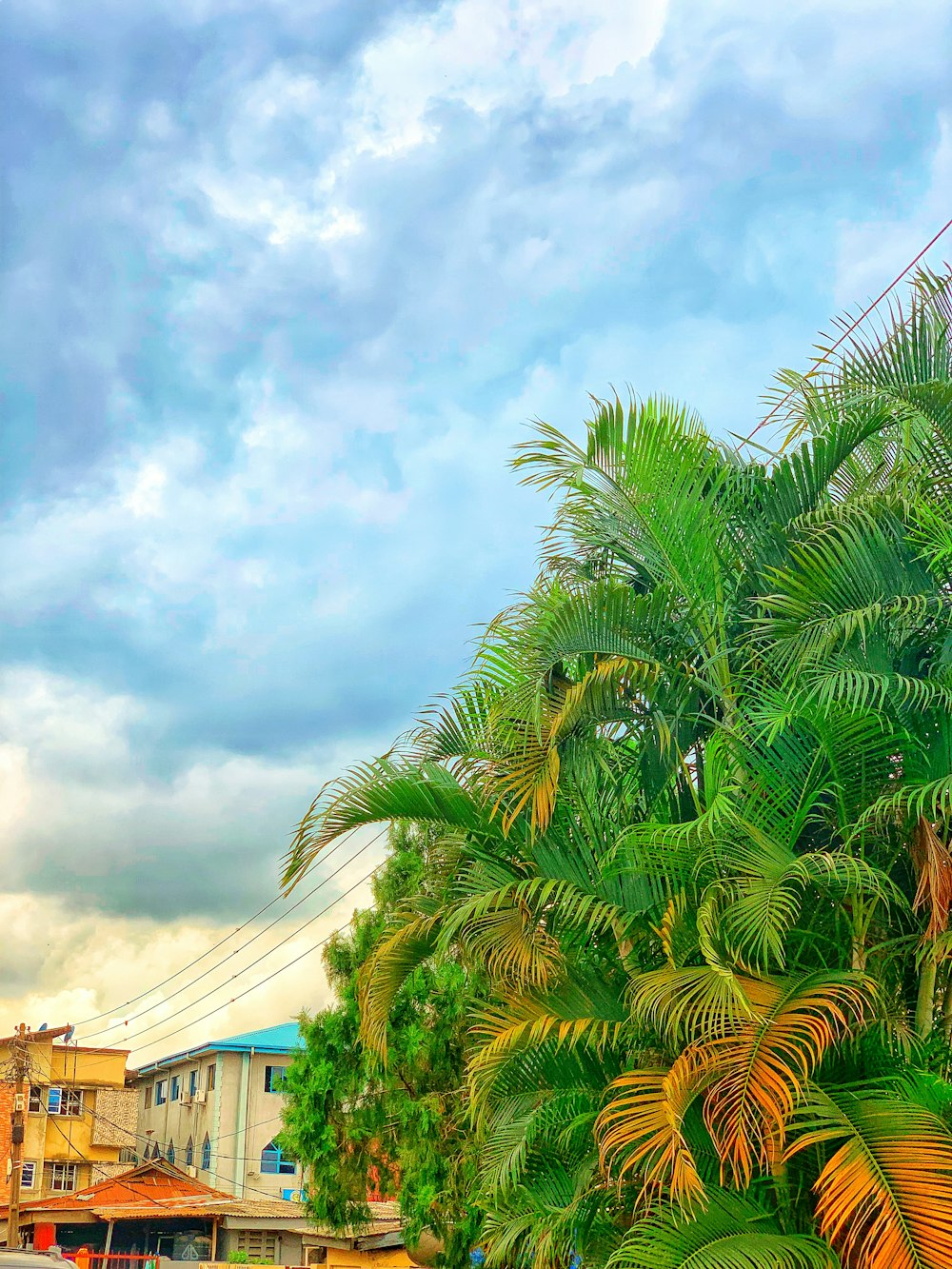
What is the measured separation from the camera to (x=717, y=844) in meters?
7.28

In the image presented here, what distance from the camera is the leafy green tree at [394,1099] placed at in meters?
15.9

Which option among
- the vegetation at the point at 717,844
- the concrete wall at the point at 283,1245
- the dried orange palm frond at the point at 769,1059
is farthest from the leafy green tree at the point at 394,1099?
the concrete wall at the point at 283,1245

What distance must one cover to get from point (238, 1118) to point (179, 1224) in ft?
16.0

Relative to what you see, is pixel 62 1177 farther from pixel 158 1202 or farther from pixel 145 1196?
pixel 158 1202

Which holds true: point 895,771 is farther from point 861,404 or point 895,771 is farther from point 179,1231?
point 179,1231

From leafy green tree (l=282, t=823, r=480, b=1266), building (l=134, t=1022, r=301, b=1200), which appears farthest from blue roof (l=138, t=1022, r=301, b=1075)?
leafy green tree (l=282, t=823, r=480, b=1266)

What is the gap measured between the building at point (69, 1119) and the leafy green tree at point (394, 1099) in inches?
1250

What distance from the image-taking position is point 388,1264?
97.3ft

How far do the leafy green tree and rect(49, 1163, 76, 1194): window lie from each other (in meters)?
33.5

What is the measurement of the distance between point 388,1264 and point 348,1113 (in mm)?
14718

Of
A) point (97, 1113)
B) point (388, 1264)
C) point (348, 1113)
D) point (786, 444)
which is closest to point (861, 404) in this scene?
point (786, 444)

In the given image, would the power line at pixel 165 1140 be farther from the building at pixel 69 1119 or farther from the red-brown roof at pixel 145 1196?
the red-brown roof at pixel 145 1196

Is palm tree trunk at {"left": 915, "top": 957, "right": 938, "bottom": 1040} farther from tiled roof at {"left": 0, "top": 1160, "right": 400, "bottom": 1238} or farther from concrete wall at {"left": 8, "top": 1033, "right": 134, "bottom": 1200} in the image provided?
concrete wall at {"left": 8, "top": 1033, "right": 134, "bottom": 1200}

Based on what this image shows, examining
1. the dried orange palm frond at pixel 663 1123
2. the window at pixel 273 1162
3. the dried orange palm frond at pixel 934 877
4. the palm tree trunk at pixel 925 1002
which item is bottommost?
the window at pixel 273 1162
